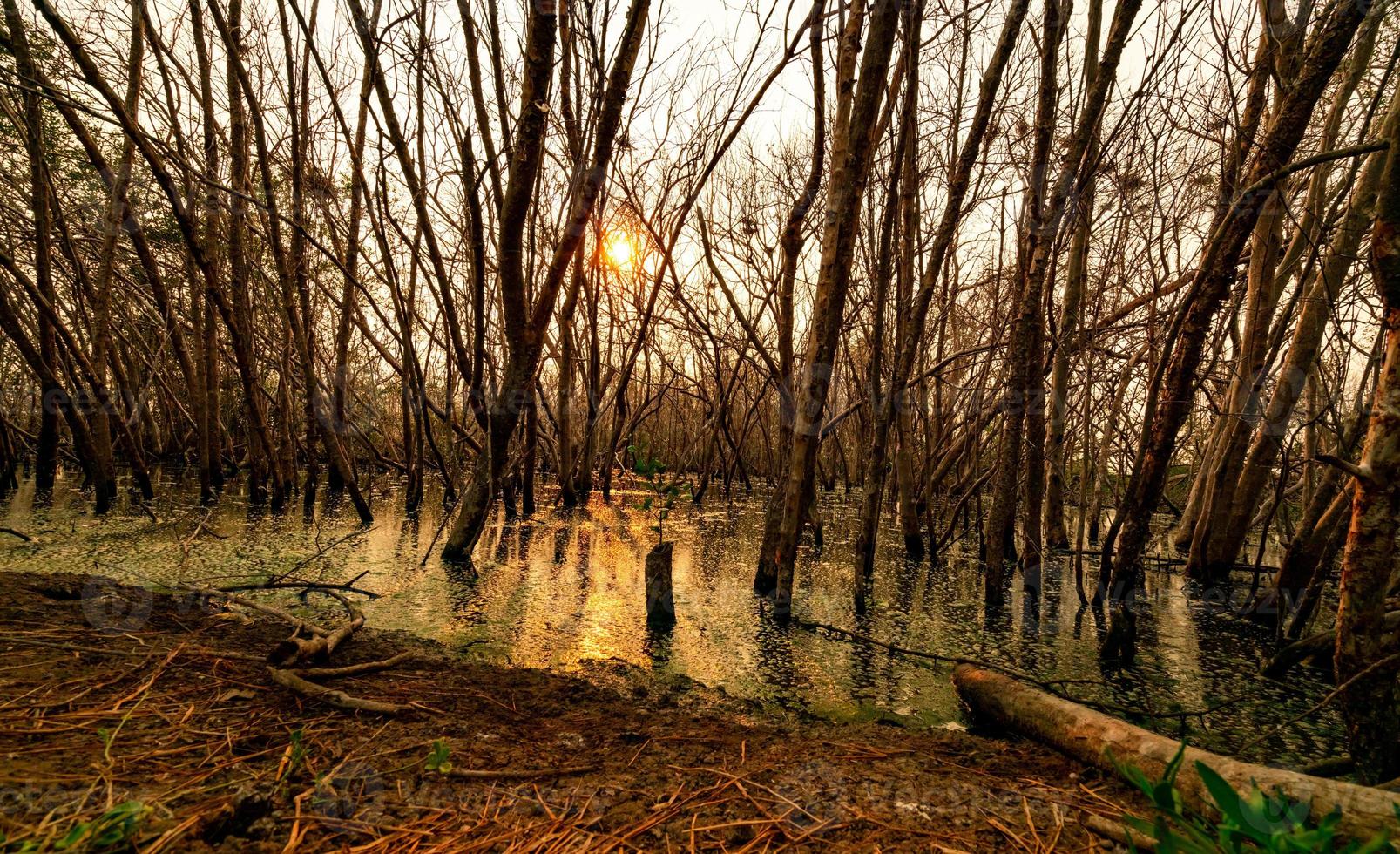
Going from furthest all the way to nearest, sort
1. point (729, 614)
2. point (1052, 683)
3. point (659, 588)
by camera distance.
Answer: point (729, 614) < point (659, 588) < point (1052, 683)

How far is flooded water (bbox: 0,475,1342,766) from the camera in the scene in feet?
6.43

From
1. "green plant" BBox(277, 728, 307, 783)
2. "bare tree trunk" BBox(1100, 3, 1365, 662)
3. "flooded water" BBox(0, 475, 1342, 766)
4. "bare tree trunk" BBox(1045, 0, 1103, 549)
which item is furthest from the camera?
"bare tree trunk" BBox(1045, 0, 1103, 549)

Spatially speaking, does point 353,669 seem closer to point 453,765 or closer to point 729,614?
point 453,765

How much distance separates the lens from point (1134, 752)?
1.29 meters

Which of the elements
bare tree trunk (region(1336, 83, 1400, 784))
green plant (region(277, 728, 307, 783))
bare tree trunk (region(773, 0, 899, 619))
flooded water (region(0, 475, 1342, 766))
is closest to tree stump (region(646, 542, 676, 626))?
flooded water (region(0, 475, 1342, 766))

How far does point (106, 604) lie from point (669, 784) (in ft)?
6.55

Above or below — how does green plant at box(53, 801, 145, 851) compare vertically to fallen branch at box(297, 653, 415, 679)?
above

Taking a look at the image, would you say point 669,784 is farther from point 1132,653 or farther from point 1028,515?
point 1028,515

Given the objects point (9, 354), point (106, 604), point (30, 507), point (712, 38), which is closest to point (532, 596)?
point (106, 604)

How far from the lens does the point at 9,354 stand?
711cm

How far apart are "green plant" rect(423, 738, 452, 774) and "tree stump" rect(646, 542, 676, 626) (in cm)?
131

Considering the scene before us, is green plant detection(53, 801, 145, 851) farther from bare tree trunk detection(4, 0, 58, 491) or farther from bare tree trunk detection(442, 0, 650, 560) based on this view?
bare tree trunk detection(4, 0, 58, 491)

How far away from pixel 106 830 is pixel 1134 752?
Result: 5.88 feet

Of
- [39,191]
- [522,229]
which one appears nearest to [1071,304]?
[522,229]
